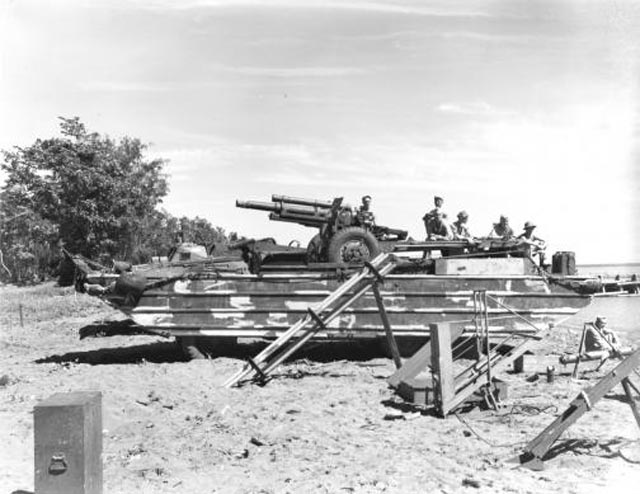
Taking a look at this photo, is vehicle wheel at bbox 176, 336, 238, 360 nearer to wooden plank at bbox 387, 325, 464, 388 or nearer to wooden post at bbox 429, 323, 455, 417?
wooden plank at bbox 387, 325, 464, 388

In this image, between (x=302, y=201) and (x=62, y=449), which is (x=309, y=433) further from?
(x=302, y=201)

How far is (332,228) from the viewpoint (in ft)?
41.0

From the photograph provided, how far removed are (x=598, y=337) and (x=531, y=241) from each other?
89.5 inches

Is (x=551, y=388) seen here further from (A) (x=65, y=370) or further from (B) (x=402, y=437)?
(A) (x=65, y=370)

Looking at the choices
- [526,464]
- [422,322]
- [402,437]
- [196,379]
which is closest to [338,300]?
[422,322]

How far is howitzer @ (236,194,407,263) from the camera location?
40.1 feet

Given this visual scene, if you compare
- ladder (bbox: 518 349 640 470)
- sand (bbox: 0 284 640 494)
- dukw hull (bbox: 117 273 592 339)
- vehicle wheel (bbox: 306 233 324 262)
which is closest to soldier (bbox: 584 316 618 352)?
sand (bbox: 0 284 640 494)

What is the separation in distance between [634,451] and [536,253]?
261 inches

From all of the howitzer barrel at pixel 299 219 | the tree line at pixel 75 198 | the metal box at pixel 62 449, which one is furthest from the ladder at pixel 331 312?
the tree line at pixel 75 198

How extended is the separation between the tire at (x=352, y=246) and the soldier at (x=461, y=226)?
186 centimetres

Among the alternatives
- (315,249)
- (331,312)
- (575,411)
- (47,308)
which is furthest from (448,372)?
(47,308)

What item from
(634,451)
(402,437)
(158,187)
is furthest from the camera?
(158,187)

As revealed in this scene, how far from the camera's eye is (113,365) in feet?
36.2

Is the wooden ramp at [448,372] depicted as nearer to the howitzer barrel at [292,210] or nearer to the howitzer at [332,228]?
the howitzer at [332,228]
